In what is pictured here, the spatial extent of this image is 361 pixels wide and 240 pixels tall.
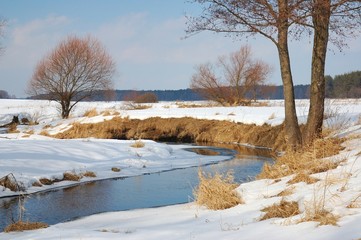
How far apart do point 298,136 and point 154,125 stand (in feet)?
54.5

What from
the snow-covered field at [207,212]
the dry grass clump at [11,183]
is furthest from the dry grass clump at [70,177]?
the dry grass clump at [11,183]

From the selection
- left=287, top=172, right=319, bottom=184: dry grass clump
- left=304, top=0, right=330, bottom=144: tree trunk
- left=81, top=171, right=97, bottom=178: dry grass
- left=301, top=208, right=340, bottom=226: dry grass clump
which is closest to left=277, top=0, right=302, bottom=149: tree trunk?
left=304, top=0, right=330, bottom=144: tree trunk

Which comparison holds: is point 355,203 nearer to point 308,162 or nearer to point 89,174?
point 308,162

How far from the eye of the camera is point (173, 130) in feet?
83.1

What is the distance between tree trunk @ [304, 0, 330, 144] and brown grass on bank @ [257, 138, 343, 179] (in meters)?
0.58

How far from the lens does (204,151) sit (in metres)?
18.6

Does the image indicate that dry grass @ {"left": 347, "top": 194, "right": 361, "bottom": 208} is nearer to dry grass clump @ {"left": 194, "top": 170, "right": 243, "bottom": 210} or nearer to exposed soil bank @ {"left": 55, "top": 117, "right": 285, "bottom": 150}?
dry grass clump @ {"left": 194, "top": 170, "right": 243, "bottom": 210}

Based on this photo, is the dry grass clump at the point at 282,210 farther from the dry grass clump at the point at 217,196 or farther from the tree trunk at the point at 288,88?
the tree trunk at the point at 288,88

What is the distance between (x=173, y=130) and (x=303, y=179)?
1879cm

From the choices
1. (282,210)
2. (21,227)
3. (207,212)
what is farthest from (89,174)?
(282,210)

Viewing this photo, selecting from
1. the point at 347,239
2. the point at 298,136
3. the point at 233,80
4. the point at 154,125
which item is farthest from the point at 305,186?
the point at 233,80

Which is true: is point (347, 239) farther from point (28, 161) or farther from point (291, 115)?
point (28, 161)

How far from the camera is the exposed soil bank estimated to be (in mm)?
22047

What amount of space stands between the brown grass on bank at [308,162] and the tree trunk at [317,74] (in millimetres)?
583
